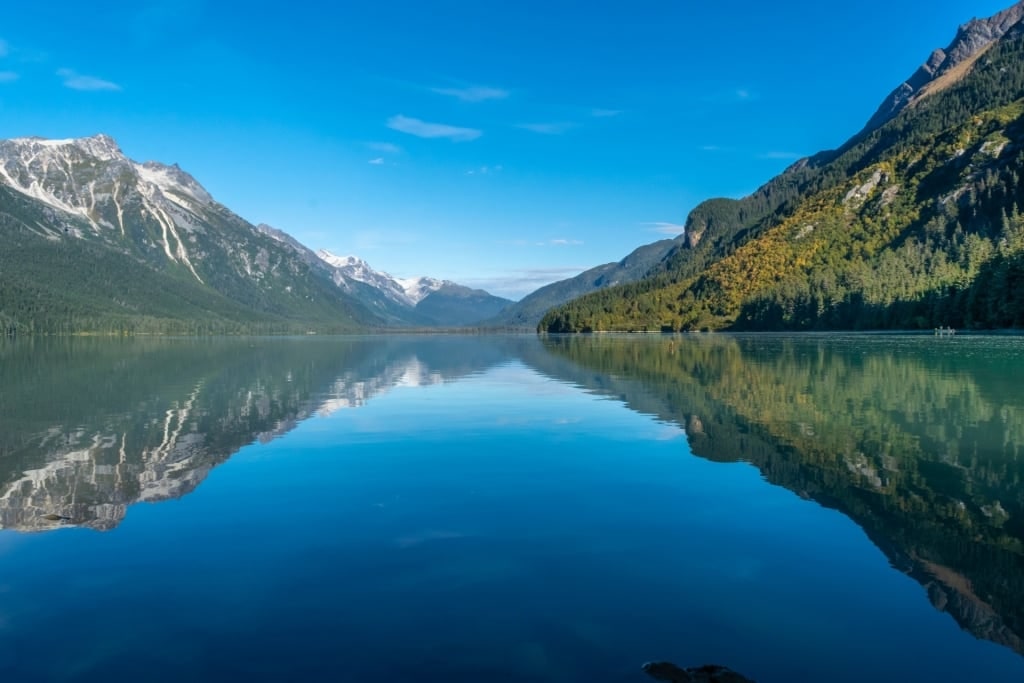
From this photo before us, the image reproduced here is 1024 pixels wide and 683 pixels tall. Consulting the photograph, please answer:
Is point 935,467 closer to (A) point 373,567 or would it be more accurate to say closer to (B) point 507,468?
(B) point 507,468

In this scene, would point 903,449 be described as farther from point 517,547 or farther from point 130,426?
point 130,426

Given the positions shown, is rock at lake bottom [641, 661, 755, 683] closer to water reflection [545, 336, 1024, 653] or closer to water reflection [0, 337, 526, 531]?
water reflection [545, 336, 1024, 653]

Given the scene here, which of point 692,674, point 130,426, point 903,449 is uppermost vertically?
point 903,449

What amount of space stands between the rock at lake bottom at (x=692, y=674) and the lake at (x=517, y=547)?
370 millimetres

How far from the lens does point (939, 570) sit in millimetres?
13586

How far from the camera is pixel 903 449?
82.6ft

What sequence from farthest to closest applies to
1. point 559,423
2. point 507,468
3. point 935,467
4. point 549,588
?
point 559,423 → point 507,468 → point 935,467 → point 549,588

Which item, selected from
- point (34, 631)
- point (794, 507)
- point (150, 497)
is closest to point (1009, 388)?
point (794, 507)

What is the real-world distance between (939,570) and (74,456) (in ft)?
89.4

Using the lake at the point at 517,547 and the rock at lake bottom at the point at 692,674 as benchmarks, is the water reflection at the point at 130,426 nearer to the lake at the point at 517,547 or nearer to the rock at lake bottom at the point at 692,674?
the lake at the point at 517,547

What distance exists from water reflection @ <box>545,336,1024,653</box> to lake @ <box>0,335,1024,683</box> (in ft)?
0.37

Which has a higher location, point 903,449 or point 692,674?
point 903,449

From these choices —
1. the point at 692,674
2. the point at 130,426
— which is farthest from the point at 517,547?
the point at 130,426

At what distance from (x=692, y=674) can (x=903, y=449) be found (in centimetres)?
1933
